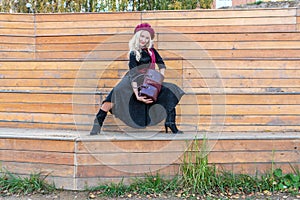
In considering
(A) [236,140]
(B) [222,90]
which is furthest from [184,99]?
(A) [236,140]

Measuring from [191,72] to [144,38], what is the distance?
0.61m

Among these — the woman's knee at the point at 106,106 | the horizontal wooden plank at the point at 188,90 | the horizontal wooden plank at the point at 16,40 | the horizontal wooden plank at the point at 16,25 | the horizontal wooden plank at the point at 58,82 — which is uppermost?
the horizontal wooden plank at the point at 16,25

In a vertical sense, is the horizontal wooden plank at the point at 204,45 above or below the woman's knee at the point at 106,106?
above

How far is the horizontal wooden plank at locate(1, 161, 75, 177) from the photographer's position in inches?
92.3

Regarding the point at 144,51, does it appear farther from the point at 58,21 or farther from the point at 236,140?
the point at 58,21

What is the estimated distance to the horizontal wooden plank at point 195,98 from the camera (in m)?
2.66

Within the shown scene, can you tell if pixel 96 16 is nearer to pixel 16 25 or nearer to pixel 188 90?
pixel 16 25

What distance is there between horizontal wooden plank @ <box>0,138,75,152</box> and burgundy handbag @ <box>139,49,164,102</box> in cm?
70

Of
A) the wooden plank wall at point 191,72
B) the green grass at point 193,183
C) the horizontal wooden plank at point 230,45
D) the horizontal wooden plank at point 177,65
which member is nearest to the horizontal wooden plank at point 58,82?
the wooden plank wall at point 191,72

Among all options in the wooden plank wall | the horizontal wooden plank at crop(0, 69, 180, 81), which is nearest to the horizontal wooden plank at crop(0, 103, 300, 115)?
the wooden plank wall

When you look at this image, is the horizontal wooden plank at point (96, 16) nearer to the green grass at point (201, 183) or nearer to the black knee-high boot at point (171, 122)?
the black knee-high boot at point (171, 122)

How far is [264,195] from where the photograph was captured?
2.31m

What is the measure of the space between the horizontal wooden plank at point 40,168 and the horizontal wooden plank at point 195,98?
0.63m

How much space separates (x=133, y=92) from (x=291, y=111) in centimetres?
141
